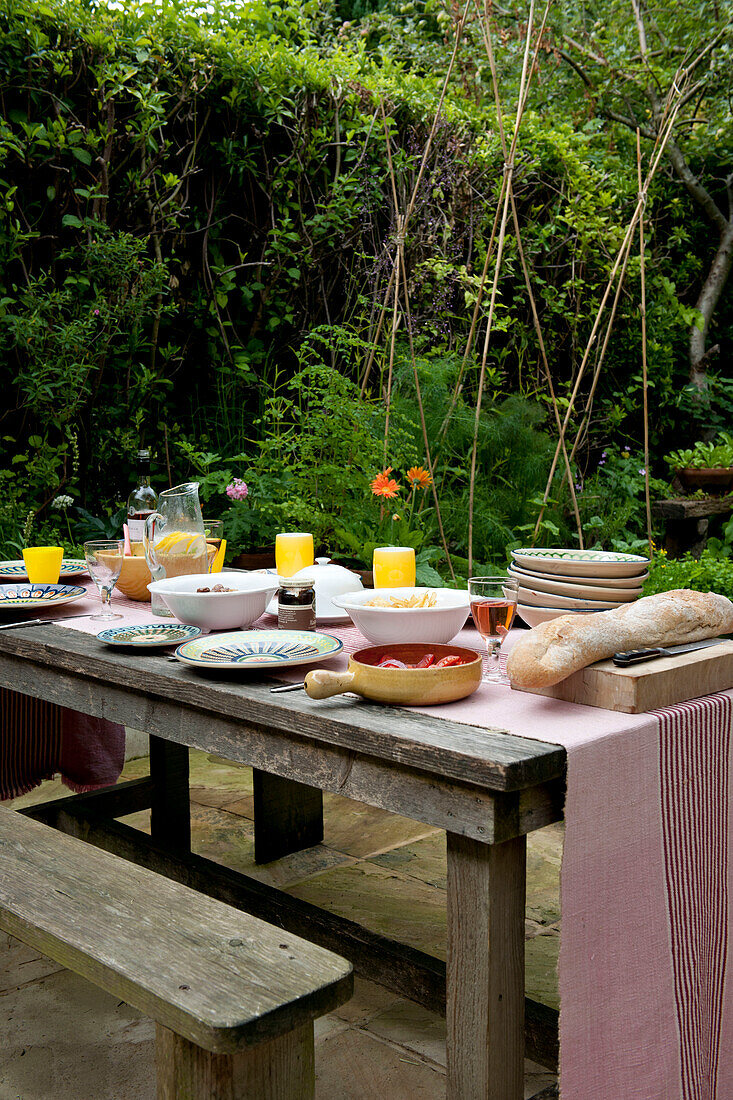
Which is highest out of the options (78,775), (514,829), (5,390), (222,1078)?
(5,390)

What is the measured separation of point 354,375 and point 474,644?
3.41 m

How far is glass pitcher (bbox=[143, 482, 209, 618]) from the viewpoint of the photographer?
1.96 metres

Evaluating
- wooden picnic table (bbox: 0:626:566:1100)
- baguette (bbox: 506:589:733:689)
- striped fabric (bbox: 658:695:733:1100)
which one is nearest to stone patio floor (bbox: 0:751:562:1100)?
wooden picnic table (bbox: 0:626:566:1100)

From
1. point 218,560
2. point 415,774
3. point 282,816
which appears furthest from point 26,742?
point 415,774

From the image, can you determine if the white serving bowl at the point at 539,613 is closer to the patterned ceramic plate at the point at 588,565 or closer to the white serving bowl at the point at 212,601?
the patterned ceramic plate at the point at 588,565

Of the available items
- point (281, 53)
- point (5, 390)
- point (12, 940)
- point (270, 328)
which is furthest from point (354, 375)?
point (12, 940)

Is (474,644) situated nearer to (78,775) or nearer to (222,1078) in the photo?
(222,1078)

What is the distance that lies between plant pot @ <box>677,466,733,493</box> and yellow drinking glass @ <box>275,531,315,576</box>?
387 cm

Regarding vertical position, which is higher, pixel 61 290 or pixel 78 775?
pixel 61 290

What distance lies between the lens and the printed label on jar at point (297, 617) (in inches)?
67.2

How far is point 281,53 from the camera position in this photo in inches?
164

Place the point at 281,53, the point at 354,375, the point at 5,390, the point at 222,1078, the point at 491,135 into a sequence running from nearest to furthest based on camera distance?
the point at 222,1078 → the point at 5,390 → the point at 281,53 → the point at 354,375 → the point at 491,135

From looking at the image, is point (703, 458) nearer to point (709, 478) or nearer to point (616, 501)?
point (709, 478)

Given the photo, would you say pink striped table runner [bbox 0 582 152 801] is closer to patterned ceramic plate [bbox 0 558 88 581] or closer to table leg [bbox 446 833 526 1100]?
patterned ceramic plate [bbox 0 558 88 581]
